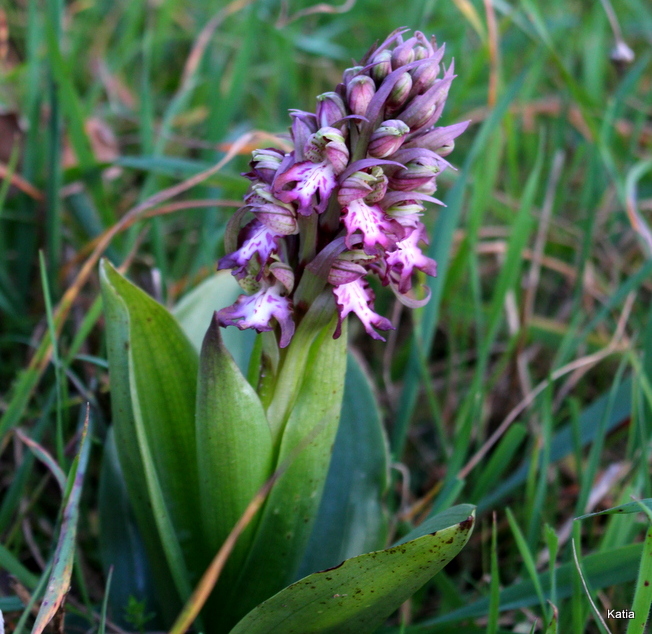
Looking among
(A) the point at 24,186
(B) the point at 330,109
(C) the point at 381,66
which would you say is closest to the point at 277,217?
(B) the point at 330,109

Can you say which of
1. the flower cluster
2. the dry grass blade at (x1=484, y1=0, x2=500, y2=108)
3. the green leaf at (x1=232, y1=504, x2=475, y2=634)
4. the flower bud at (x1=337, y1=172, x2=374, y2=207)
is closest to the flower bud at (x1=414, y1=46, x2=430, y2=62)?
the flower cluster

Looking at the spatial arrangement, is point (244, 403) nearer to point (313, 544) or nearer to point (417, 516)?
point (313, 544)

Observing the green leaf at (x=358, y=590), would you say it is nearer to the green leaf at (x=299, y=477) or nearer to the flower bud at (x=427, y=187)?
the green leaf at (x=299, y=477)

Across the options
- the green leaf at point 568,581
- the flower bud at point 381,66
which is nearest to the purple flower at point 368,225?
the flower bud at point 381,66

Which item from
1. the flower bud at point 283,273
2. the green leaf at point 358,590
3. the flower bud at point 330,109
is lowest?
the green leaf at point 358,590

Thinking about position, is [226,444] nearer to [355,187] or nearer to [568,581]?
[355,187]

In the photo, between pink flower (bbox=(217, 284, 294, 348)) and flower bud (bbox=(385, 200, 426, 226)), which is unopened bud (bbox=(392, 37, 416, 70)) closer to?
flower bud (bbox=(385, 200, 426, 226))
